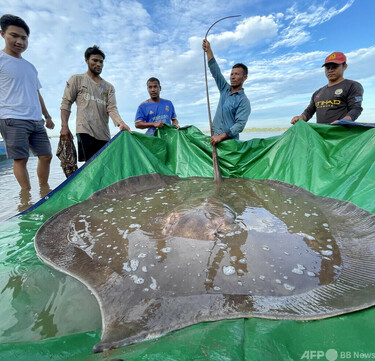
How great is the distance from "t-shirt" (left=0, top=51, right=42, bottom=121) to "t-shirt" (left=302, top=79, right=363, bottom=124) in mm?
4823

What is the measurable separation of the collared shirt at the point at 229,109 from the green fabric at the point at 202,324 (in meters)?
0.41

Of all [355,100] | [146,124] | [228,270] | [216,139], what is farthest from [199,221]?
[355,100]

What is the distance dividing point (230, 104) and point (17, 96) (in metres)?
3.54

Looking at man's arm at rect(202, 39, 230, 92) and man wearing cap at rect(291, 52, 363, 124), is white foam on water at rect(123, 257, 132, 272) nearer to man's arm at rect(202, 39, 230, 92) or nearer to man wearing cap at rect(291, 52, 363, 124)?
man wearing cap at rect(291, 52, 363, 124)

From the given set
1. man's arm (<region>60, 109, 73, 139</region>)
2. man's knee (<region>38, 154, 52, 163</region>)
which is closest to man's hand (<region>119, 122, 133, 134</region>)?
man's arm (<region>60, 109, 73, 139</region>)

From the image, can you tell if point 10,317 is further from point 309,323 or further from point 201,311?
point 309,323

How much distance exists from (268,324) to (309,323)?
0.64ft

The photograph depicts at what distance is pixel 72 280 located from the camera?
1.62m

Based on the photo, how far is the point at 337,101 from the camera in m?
3.94

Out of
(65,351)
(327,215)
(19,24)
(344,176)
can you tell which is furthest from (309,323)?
(19,24)

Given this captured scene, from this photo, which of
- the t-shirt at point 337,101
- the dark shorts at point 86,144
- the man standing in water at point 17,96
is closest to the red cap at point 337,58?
the t-shirt at point 337,101

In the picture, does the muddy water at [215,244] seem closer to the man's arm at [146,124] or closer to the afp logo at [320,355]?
the afp logo at [320,355]

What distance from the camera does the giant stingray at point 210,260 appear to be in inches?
43.1

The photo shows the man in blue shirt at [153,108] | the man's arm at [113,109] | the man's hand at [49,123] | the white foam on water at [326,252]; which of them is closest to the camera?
the white foam on water at [326,252]
